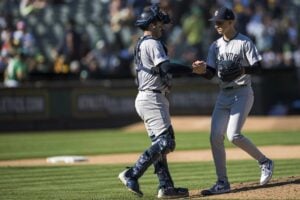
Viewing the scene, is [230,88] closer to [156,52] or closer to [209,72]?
[209,72]

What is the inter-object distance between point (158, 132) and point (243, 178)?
7.02 feet

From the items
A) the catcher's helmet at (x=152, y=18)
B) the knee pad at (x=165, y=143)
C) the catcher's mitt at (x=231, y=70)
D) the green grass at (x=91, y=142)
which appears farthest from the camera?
the green grass at (x=91, y=142)

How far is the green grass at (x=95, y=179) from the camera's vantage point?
27.2 feet

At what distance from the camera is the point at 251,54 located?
8070 millimetres

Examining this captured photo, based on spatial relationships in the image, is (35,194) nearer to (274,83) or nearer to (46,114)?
(46,114)

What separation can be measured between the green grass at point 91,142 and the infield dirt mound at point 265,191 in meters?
5.90

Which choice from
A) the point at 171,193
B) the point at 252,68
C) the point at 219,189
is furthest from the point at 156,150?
the point at 252,68

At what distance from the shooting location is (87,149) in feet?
48.7

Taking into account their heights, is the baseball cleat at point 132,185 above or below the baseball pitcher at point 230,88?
below

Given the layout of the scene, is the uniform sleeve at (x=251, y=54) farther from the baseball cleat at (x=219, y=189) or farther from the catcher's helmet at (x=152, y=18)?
the baseball cleat at (x=219, y=189)

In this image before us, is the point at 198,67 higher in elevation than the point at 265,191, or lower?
higher

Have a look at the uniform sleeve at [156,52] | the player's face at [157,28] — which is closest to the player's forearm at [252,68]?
the uniform sleeve at [156,52]

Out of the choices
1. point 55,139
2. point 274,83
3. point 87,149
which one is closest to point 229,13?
point 87,149

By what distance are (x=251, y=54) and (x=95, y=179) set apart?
119 inches
